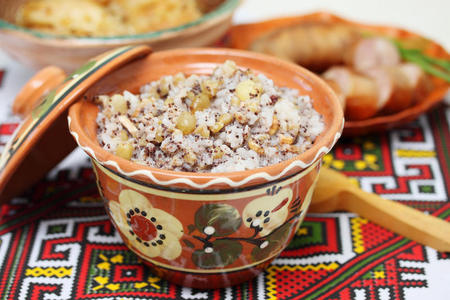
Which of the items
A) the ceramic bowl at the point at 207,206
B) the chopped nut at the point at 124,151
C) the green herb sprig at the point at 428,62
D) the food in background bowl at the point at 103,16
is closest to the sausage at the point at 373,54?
the green herb sprig at the point at 428,62

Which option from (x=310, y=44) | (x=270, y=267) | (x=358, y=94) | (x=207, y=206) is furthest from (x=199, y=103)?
(x=310, y=44)

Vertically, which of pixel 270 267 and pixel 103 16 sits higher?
pixel 103 16

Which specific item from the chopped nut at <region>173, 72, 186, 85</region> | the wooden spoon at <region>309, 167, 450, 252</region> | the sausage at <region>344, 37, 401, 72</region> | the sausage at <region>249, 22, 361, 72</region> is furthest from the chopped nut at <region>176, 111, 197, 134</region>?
the sausage at <region>344, 37, 401, 72</region>

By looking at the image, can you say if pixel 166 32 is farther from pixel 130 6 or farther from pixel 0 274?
pixel 0 274

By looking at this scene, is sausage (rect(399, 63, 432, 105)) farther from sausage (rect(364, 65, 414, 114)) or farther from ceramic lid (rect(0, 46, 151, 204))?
ceramic lid (rect(0, 46, 151, 204))

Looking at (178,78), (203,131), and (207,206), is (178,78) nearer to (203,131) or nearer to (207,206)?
(203,131)

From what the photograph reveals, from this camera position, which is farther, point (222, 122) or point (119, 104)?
point (119, 104)
